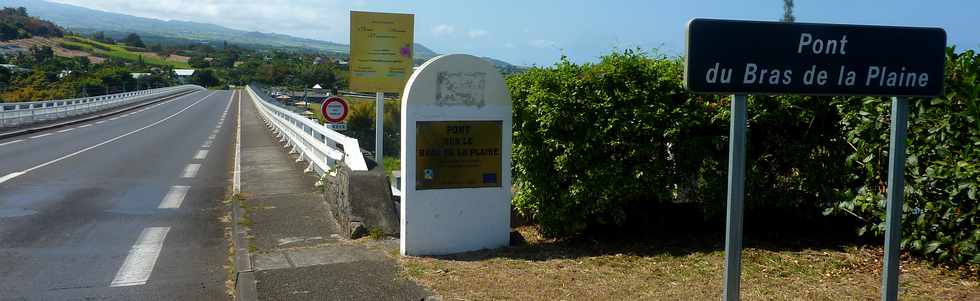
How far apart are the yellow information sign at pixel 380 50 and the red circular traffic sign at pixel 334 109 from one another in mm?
2399

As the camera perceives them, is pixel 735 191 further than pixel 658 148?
No

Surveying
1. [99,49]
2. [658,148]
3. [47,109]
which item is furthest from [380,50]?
[99,49]

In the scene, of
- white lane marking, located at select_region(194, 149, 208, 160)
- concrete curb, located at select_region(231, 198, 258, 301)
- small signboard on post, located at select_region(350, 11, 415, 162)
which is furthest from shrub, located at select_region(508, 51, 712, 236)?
white lane marking, located at select_region(194, 149, 208, 160)

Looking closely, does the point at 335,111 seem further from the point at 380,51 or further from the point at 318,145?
the point at 380,51

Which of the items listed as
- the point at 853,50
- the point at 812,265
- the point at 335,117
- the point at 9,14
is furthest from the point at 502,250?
the point at 9,14

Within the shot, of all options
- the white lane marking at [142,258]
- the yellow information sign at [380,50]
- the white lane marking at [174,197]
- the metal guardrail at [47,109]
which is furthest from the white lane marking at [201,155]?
the metal guardrail at [47,109]

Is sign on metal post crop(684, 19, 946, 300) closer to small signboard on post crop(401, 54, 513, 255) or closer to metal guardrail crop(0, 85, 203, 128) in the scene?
small signboard on post crop(401, 54, 513, 255)

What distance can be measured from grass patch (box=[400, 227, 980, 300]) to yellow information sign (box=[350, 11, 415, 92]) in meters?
6.22

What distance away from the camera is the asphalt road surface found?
22.7ft

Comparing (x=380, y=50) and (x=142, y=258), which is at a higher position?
(x=380, y=50)

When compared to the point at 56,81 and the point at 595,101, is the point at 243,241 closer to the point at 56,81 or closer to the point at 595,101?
the point at 595,101

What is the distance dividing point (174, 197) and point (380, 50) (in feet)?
12.9

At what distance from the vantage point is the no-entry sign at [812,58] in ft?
12.8

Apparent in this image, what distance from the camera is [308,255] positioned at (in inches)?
297
